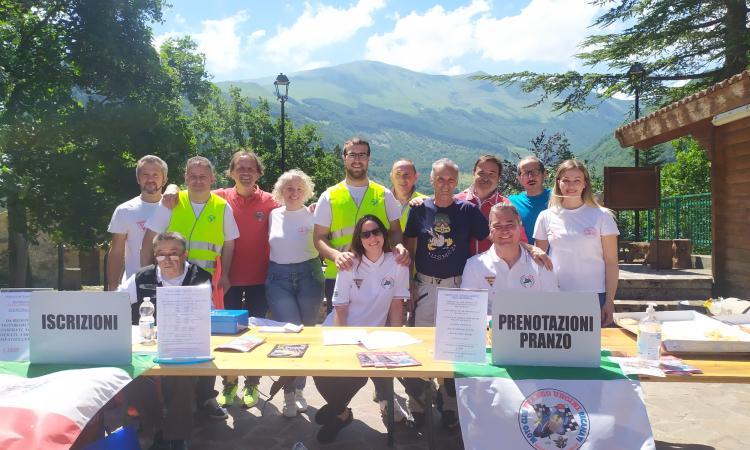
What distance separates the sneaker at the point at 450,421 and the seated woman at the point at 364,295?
1.98 ft

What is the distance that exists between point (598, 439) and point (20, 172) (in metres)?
18.1

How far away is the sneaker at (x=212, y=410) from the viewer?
4.23 m

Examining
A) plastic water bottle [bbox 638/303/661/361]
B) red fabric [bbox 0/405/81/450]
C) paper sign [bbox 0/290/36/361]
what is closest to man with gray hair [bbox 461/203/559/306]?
plastic water bottle [bbox 638/303/661/361]

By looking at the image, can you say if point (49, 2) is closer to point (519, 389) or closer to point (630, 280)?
point (630, 280)

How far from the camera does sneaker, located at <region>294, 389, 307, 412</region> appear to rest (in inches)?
175

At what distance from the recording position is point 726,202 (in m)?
8.86

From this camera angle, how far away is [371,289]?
3.76m

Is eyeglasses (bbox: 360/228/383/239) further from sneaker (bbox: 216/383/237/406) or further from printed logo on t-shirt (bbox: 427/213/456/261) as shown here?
sneaker (bbox: 216/383/237/406)

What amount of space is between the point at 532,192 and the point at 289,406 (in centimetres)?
265

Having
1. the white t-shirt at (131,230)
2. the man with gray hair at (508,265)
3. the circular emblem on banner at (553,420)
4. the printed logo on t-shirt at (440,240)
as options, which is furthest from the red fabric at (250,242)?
the circular emblem on banner at (553,420)

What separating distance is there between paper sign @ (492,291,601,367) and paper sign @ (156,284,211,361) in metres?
1.45

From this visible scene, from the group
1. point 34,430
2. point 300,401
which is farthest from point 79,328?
point 300,401

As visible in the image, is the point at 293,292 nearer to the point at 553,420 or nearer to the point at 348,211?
the point at 348,211

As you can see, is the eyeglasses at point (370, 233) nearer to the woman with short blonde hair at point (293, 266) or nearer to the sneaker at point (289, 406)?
the woman with short blonde hair at point (293, 266)
